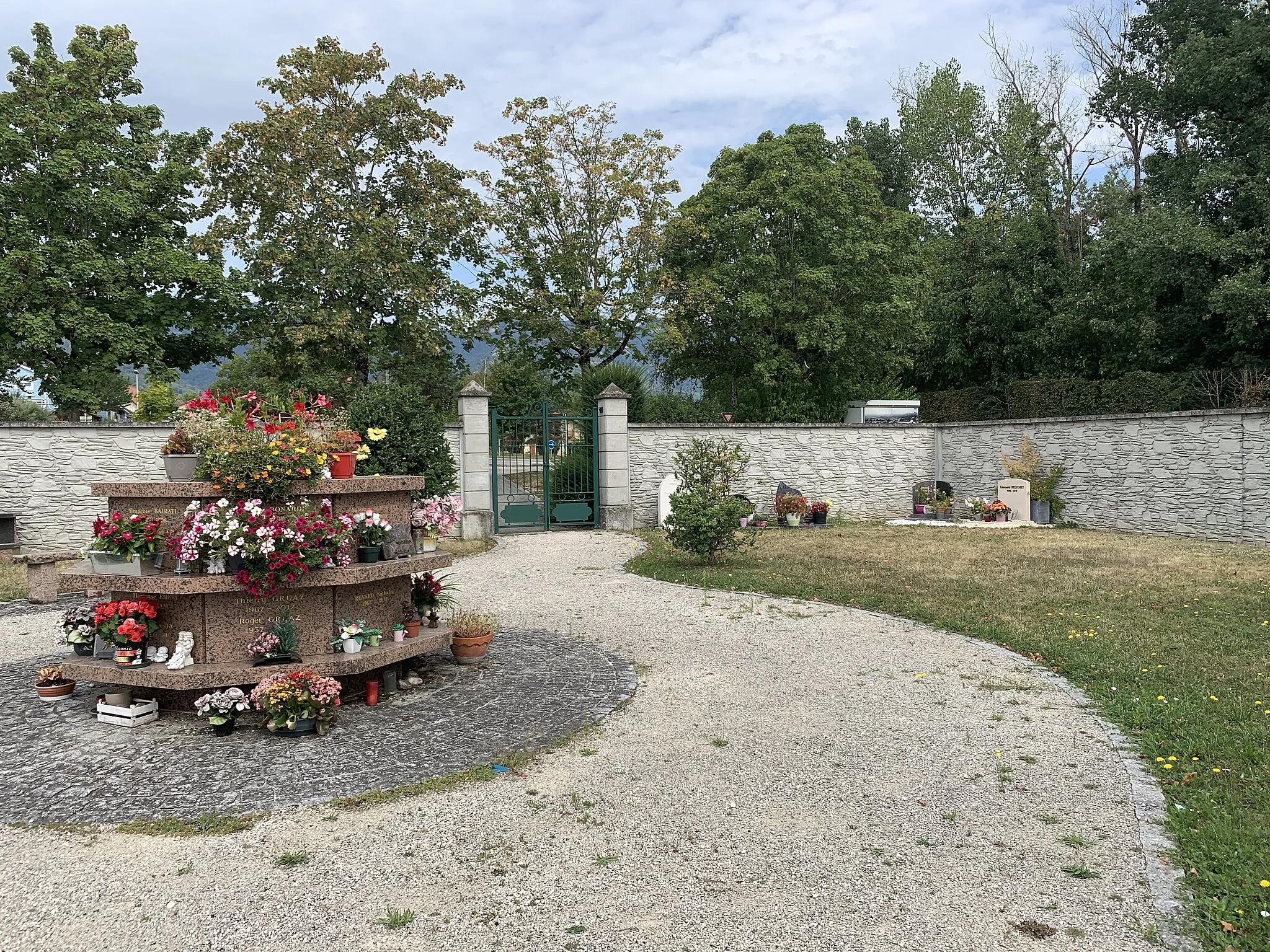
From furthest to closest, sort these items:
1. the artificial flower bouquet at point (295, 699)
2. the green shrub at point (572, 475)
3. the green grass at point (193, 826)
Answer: the green shrub at point (572, 475) < the artificial flower bouquet at point (295, 699) < the green grass at point (193, 826)

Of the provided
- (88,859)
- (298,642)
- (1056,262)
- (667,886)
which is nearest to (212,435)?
(298,642)

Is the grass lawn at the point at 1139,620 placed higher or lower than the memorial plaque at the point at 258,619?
lower

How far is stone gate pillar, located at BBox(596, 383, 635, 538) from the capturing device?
643 inches

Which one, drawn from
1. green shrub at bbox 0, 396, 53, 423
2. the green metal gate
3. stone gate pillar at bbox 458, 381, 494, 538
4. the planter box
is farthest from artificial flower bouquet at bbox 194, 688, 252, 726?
green shrub at bbox 0, 396, 53, 423

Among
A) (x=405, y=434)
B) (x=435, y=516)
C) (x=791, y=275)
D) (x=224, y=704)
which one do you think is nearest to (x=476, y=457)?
(x=405, y=434)

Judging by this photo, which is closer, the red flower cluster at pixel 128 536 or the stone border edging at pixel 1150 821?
the stone border edging at pixel 1150 821

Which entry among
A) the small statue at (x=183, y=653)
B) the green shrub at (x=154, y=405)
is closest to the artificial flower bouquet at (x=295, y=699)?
the small statue at (x=183, y=653)

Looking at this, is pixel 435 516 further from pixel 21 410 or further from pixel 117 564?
pixel 21 410

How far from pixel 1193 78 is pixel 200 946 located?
26.3 m

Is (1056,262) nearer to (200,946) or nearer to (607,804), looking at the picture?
(607,804)

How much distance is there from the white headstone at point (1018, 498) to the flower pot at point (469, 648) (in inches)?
519

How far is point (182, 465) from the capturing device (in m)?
5.41

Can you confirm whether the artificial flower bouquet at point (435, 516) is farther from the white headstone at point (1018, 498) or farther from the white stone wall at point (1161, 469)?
the white headstone at point (1018, 498)

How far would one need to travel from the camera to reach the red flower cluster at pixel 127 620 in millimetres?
5172
